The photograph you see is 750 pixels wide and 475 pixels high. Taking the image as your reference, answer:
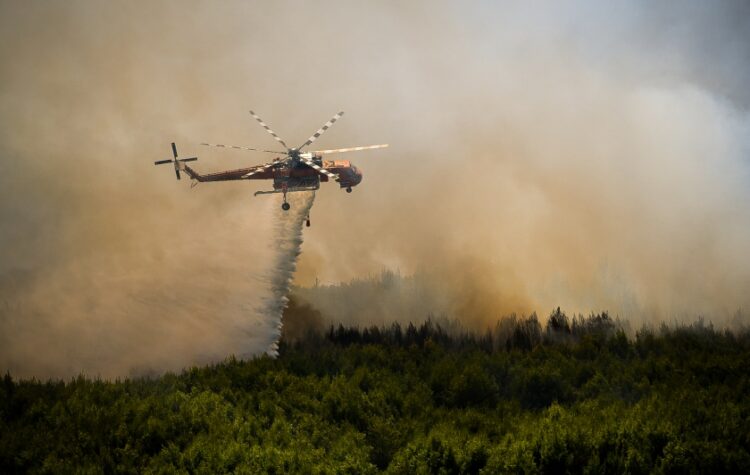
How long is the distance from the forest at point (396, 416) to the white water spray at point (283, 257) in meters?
3.96

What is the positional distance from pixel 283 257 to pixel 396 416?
19.8 meters

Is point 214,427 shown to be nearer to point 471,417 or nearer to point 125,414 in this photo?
point 125,414

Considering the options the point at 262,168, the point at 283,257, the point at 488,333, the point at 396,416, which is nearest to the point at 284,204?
the point at 283,257

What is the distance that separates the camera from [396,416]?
80625 mm

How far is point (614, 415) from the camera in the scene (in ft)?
239

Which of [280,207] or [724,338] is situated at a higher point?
[280,207]

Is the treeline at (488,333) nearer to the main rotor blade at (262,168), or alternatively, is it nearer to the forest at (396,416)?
the forest at (396,416)

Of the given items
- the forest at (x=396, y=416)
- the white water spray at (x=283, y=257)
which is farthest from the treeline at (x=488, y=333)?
the white water spray at (x=283, y=257)

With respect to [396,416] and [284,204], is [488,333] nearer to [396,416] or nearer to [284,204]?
[284,204]

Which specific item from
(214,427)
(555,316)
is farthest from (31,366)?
(555,316)

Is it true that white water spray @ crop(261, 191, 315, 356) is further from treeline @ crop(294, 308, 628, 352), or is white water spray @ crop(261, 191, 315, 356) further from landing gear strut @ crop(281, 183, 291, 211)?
treeline @ crop(294, 308, 628, 352)

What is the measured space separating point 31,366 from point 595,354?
5514cm

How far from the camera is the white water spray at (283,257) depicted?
90.4 m

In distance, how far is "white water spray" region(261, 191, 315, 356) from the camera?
297 feet
